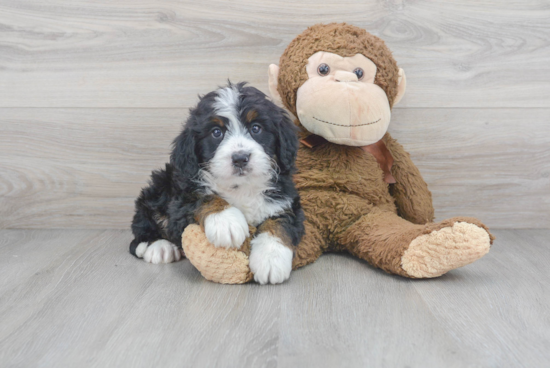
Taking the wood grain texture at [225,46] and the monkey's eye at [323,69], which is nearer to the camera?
the monkey's eye at [323,69]

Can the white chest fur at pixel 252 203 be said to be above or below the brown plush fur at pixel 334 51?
below

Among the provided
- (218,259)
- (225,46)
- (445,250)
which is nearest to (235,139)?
(218,259)

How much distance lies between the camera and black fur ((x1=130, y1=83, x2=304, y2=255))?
159 cm

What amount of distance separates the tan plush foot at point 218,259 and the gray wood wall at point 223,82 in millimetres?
849

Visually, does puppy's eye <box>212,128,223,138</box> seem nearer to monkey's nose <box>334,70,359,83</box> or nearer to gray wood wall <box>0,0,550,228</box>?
monkey's nose <box>334,70,359,83</box>

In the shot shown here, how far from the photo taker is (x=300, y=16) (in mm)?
2221

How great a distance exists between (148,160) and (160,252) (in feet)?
1.98

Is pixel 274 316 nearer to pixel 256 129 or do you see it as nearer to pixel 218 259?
pixel 218 259

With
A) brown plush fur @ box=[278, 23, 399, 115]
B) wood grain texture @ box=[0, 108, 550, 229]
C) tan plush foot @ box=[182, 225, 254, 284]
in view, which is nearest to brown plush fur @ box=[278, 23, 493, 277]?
brown plush fur @ box=[278, 23, 399, 115]

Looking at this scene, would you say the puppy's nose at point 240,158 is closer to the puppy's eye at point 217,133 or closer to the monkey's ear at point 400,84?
the puppy's eye at point 217,133

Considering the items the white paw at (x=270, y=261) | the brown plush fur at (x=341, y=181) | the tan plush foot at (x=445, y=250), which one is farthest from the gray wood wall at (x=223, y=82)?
the white paw at (x=270, y=261)

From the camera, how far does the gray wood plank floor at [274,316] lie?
115 centimetres

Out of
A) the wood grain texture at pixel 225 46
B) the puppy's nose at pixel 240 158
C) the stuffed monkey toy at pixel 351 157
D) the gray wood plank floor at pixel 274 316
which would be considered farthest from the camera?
the wood grain texture at pixel 225 46

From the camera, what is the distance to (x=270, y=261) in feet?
5.15
